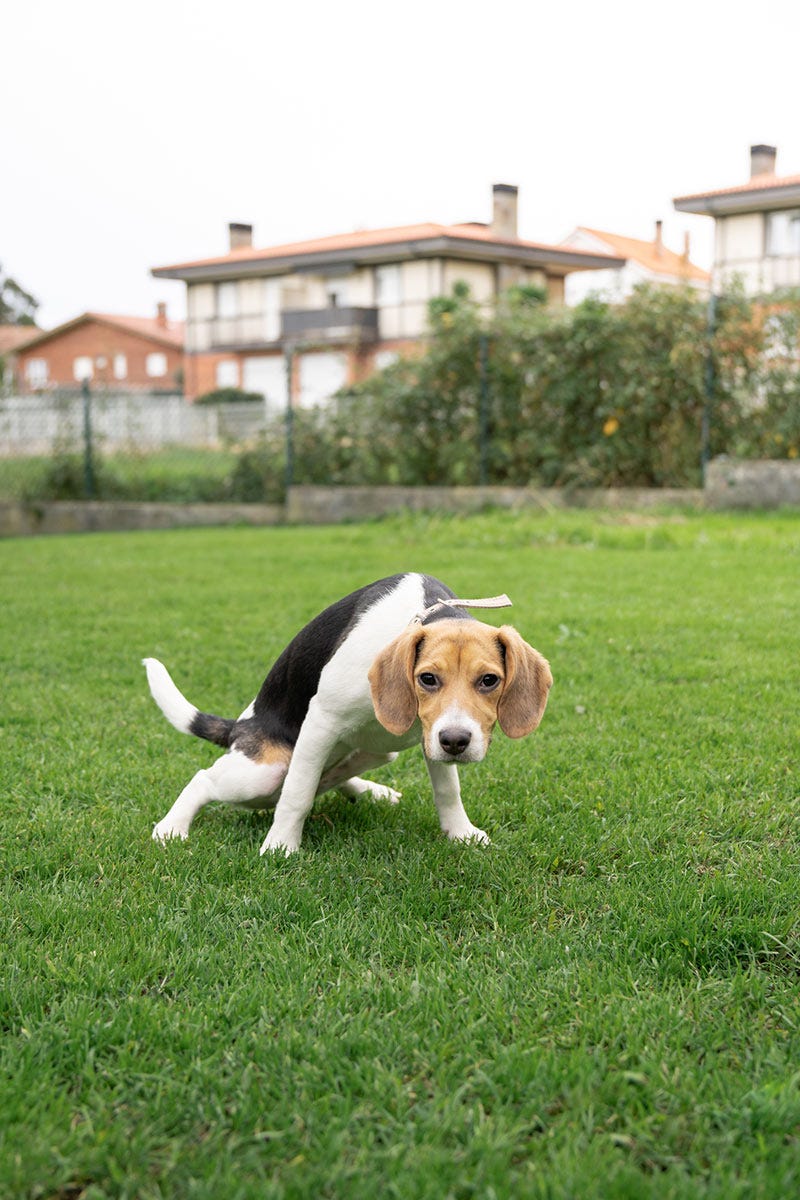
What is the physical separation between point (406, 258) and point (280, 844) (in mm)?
42949

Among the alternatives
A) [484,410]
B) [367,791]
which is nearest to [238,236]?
[484,410]

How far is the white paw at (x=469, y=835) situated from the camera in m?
3.62

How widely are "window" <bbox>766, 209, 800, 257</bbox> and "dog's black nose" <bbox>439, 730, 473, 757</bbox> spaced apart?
3787 cm

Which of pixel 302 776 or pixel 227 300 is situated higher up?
pixel 227 300

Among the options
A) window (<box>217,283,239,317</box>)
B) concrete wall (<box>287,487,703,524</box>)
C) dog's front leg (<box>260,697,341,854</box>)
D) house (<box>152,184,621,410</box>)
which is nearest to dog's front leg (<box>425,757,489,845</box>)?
dog's front leg (<box>260,697,341,854</box>)

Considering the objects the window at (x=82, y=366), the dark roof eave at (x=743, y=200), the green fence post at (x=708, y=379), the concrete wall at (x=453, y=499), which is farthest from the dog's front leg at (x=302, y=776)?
the window at (x=82, y=366)

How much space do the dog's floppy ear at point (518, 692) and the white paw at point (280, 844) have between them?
0.81 metres

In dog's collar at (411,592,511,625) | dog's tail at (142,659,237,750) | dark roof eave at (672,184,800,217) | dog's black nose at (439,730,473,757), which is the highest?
dark roof eave at (672,184,800,217)

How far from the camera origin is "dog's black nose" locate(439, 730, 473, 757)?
2986 mm

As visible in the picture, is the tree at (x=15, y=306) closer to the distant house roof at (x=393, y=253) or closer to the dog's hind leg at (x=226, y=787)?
the distant house roof at (x=393, y=253)

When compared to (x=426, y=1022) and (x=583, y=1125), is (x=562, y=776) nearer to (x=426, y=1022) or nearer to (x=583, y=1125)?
(x=426, y=1022)

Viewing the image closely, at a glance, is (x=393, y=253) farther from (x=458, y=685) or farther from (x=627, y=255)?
(x=458, y=685)

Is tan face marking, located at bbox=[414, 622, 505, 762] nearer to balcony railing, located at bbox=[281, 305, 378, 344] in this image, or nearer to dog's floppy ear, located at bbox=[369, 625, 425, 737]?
dog's floppy ear, located at bbox=[369, 625, 425, 737]

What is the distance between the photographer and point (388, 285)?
A: 45.5m
